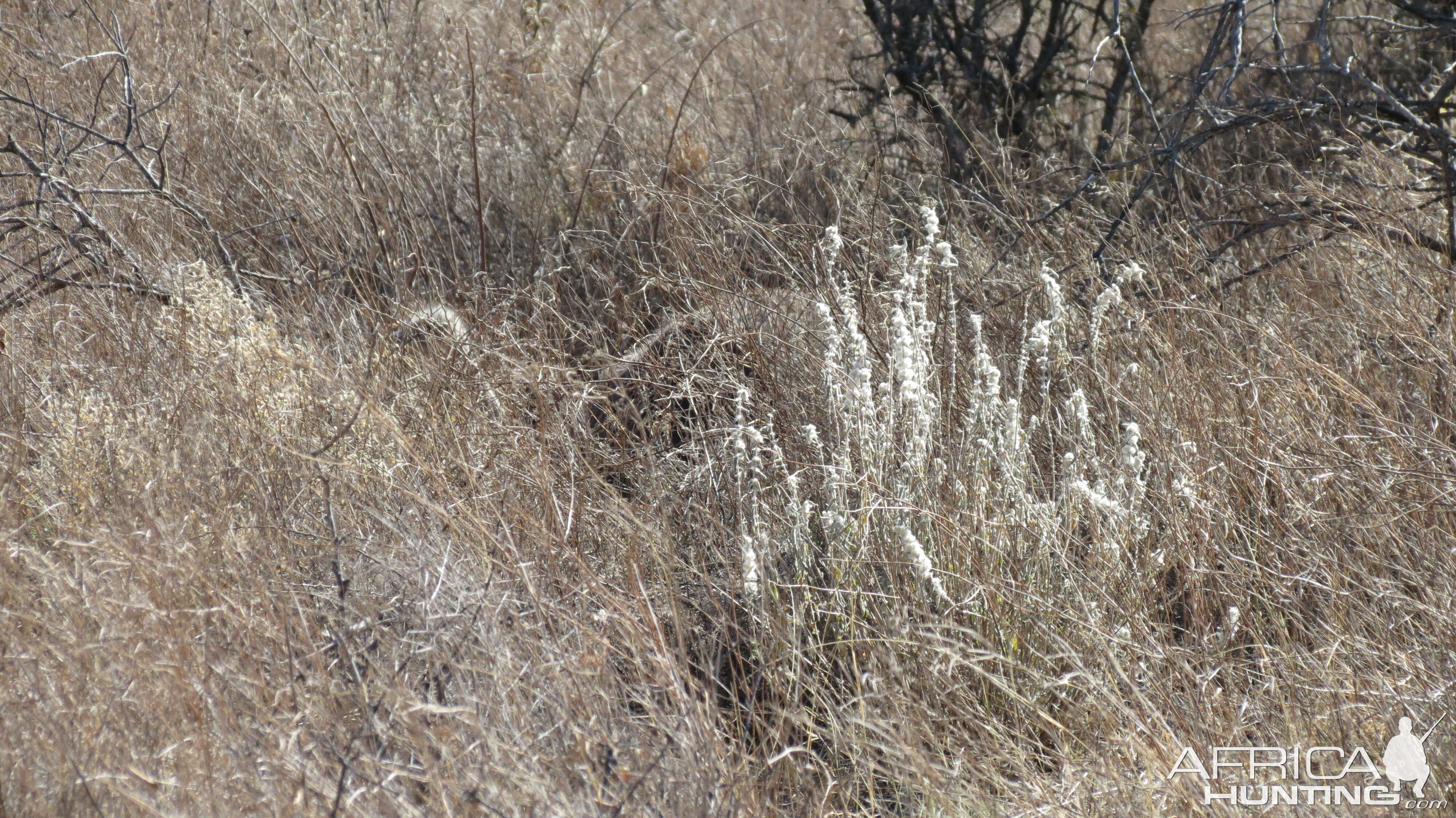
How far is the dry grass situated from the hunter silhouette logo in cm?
3

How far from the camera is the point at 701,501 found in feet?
9.33

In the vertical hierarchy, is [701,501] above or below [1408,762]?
above

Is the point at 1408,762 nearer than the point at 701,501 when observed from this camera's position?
Yes

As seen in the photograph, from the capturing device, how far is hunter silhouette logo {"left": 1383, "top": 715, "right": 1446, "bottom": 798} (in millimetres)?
1770

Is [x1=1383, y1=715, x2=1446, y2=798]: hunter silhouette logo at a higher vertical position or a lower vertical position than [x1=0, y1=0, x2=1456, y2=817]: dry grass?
lower

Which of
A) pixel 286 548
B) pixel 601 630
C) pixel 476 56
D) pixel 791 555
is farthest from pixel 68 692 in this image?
pixel 476 56

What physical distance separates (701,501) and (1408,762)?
1673mm

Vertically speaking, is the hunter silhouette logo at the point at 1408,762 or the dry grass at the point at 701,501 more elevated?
the dry grass at the point at 701,501

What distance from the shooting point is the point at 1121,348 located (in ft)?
10.6

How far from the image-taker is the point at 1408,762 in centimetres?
178

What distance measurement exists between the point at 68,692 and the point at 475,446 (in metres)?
1.23

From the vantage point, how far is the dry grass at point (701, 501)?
5.97ft

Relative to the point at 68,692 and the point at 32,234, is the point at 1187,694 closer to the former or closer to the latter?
the point at 68,692

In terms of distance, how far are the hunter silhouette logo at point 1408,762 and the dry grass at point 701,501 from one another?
3 centimetres
